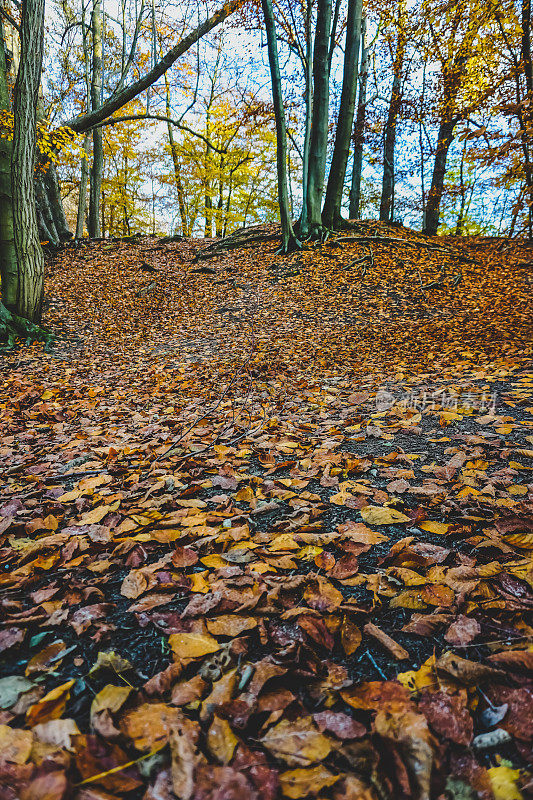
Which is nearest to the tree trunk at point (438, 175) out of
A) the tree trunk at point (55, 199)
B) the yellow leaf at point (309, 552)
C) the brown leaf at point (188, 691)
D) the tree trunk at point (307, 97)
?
the tree trunk at point (307, 97)

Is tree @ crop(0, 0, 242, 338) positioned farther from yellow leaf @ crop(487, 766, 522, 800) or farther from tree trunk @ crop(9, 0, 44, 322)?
yellow leaf @ crop(487, 766, 522, 800)

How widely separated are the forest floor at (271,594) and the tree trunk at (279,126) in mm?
7228

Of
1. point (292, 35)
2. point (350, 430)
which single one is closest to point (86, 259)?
point (292, 35)

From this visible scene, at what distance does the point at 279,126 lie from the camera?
28.6 ft

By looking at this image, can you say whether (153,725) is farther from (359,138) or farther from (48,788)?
(359,138)

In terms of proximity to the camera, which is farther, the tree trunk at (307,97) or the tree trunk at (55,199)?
the tree trunk at (55,199)

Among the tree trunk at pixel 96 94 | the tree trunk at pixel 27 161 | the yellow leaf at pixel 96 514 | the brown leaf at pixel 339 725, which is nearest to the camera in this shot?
the brown leaf at pixel 339 725

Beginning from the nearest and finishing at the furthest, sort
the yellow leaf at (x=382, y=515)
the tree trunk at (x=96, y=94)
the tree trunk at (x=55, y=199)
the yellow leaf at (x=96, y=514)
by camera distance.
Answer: the yellow leaf at (x=382, y=515)
the yellow leaf at (x=96, y=514)
the tree trunk at (x=55, y=199)
the tree trunk at (x=96, y=94)

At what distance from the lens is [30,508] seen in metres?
1.85

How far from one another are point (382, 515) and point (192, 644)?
0.92m

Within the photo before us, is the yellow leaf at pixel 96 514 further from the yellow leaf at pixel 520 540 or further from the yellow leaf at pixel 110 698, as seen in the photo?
the yellow leaf at pixel 520 540

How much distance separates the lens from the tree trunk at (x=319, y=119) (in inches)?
366

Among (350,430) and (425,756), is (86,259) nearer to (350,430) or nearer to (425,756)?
(350,430)

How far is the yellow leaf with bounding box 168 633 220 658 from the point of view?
98 cm
